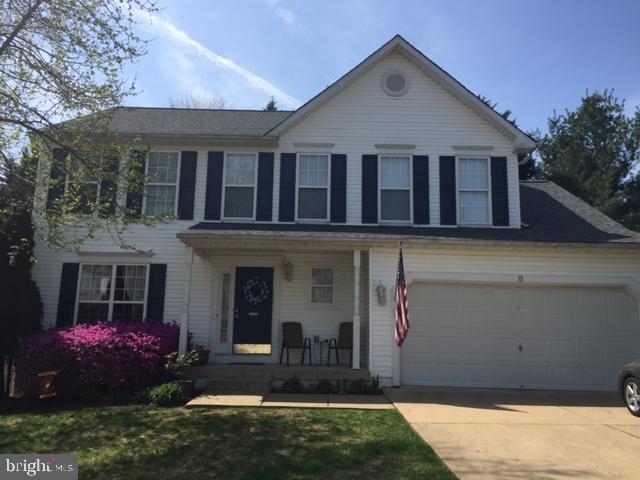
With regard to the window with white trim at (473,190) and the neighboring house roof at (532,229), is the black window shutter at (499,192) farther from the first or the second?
the neighboring house roof at (532,229)

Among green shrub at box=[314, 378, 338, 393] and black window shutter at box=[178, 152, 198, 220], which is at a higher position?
black window shutter at box=[178, 152, 198, 220]

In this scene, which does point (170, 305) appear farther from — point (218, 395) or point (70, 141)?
point (70, 141)

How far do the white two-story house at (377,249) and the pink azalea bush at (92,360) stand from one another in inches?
34.6

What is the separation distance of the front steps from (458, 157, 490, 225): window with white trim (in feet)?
16.2

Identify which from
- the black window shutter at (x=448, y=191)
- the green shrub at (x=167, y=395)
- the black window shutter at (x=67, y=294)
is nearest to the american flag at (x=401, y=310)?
the black window shutter at (x=448, y=191)

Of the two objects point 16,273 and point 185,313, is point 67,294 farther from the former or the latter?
point 185,313

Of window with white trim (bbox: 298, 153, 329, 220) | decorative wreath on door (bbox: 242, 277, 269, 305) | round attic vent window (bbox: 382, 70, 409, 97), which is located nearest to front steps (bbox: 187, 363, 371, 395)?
decorative wreath on door (bbox: 242, 277, 269, 305)

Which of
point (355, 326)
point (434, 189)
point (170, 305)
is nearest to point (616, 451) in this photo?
point (355, 326)

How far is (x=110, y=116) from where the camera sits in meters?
9.05

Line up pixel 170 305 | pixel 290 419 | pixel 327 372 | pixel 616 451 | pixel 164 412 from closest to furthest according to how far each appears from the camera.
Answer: pixel 616 451 < pixel 290 419 < pixel 164 412 < pixel 327 372 < pixel 170 305

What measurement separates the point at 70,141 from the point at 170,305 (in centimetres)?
445

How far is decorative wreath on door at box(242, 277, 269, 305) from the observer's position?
11.6 meters

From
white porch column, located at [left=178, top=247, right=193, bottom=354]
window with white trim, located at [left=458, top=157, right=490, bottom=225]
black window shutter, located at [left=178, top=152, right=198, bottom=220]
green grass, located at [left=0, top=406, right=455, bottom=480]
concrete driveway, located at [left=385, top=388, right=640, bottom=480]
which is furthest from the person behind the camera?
window with white trim, located at [left=458, top=157, right=490, bottom=225]

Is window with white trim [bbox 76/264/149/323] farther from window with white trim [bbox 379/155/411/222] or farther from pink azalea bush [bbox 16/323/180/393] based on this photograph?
window with white trim [bbox 379/155/411/222]
